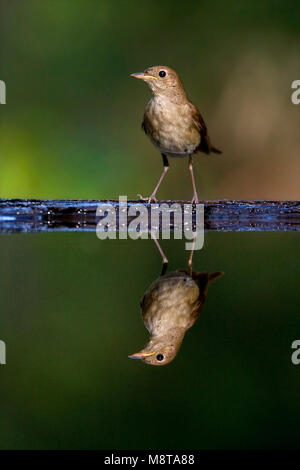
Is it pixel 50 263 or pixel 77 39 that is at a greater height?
pixel 77 39

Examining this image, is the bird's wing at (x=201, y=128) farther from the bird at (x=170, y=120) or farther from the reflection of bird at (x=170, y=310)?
the reflection of bird at (x=170, y=310)

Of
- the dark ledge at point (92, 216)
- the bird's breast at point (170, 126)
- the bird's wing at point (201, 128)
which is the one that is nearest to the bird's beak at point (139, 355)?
the dark ledge at point (92, 216)

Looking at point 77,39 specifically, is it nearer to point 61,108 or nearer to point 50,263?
point 61,108

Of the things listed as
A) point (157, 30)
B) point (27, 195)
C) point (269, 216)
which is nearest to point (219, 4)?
point (157, 30)

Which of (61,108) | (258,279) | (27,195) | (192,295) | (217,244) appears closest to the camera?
(192,295)

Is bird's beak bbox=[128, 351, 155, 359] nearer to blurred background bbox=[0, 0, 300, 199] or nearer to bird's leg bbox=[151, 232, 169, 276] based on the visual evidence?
bird's leg bbox=[151, 232, 169, 276]

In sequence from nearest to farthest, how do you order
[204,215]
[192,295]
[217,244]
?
[192,295], [217,244], [204,215]

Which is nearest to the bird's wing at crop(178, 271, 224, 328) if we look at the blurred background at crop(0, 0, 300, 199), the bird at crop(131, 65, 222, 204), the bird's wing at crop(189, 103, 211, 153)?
the bird at crop(131, 65, 222, 204)

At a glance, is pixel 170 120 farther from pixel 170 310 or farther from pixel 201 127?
pixel 170 310
